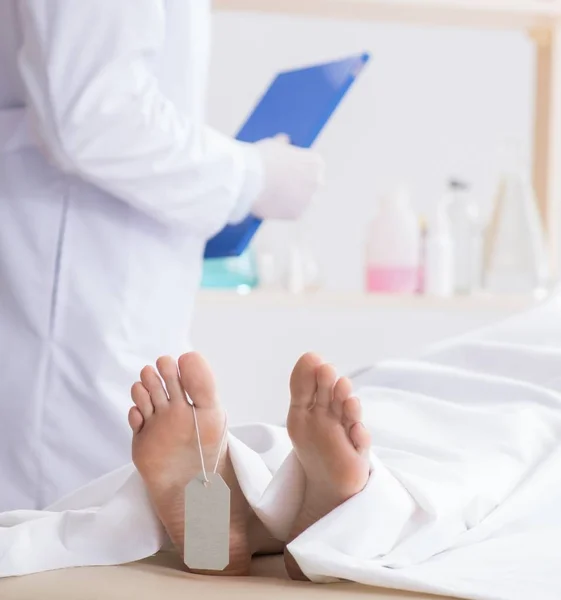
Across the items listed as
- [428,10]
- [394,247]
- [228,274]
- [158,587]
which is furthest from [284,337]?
[158,587]

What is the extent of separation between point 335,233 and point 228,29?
1.56 feet

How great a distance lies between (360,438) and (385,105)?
1550 mm

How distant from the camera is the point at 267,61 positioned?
2.20 metres

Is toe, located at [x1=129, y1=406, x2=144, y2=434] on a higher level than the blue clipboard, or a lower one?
lower

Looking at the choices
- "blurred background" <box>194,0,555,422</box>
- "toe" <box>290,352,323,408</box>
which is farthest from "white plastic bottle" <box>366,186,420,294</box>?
"toe" <box>290,352,323,408</box>

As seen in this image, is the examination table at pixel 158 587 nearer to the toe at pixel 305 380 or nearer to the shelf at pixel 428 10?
the toe at pixel 305 380

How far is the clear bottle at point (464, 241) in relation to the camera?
2.06 m

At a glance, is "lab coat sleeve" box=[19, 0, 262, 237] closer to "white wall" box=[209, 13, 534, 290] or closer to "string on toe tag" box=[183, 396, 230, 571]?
"string on toe tag" box=[183, 396, 230, 571]

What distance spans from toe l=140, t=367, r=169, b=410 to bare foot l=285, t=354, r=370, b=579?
10 cm

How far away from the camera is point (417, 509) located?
31.2 inches

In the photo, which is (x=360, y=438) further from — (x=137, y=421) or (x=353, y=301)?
(x=353, y=301)

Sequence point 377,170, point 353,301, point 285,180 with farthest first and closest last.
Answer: point 377,170
point 353,301
point 285,180

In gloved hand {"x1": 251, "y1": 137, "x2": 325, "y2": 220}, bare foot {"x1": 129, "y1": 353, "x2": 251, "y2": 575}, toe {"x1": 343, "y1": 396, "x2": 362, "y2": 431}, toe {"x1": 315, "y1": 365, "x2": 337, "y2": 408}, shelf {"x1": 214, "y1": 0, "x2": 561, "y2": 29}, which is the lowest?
bare foot {"x1": 129, "y1": 353, "x2": 251, "y2": 575}

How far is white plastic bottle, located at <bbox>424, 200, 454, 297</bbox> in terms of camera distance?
1.97 meters
